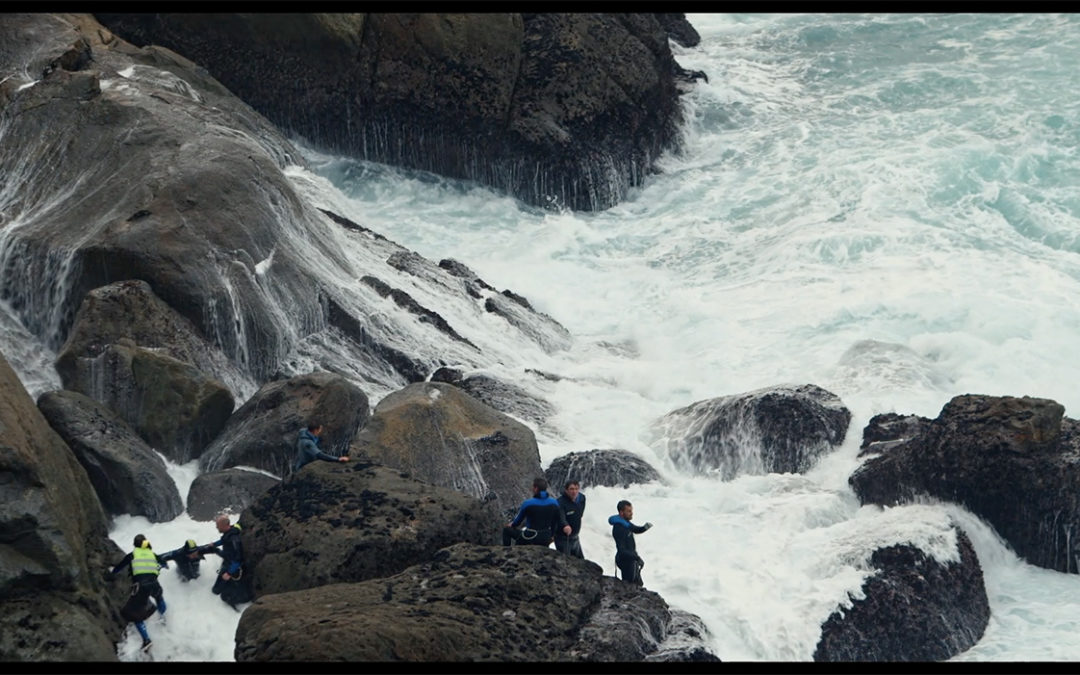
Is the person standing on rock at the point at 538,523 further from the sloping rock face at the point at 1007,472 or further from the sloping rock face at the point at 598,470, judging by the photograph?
the sloping rock face at the point at 1007,472

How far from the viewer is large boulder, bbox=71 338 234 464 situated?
17312 millimetres

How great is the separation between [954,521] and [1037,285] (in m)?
9.27

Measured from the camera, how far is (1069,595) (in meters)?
16.0

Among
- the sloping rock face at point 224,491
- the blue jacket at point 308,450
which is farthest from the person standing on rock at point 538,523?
the sloping rock face at point 224,491

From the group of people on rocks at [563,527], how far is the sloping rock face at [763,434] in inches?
154

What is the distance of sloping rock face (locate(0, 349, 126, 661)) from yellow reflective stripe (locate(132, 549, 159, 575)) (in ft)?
1.26

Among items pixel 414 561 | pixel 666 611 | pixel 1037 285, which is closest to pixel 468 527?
pixel 414 561

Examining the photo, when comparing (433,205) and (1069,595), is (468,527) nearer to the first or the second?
(1069,595)

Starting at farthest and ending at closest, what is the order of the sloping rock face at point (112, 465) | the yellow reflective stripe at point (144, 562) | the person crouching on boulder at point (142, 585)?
the sloping rock face at point (112, 465) → the yellow reflective stripe at point (144, 562) → the person crouching on boulder at point (142, 585)

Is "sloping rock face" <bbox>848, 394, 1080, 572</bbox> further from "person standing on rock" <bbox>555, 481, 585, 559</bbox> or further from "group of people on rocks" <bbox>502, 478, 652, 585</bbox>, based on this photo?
"person standing on rock" <bbox>555, 481, 585, 559</bbox>

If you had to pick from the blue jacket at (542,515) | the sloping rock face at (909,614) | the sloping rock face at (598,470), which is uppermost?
the blue jacket at (542,515)

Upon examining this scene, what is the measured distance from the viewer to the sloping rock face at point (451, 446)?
55.3 feet

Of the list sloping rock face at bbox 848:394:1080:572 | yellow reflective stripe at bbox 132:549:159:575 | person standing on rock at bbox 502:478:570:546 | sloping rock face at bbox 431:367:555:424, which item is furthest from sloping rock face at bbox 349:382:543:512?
sloping rock face at bbox 848:394:1080:572

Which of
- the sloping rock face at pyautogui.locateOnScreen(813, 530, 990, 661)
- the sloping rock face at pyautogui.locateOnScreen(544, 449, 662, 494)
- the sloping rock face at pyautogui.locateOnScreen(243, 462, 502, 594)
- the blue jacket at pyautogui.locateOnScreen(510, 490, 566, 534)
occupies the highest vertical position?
the blue jacket at pyautogui.locateOnScreen(510, 490, 566, 534)
